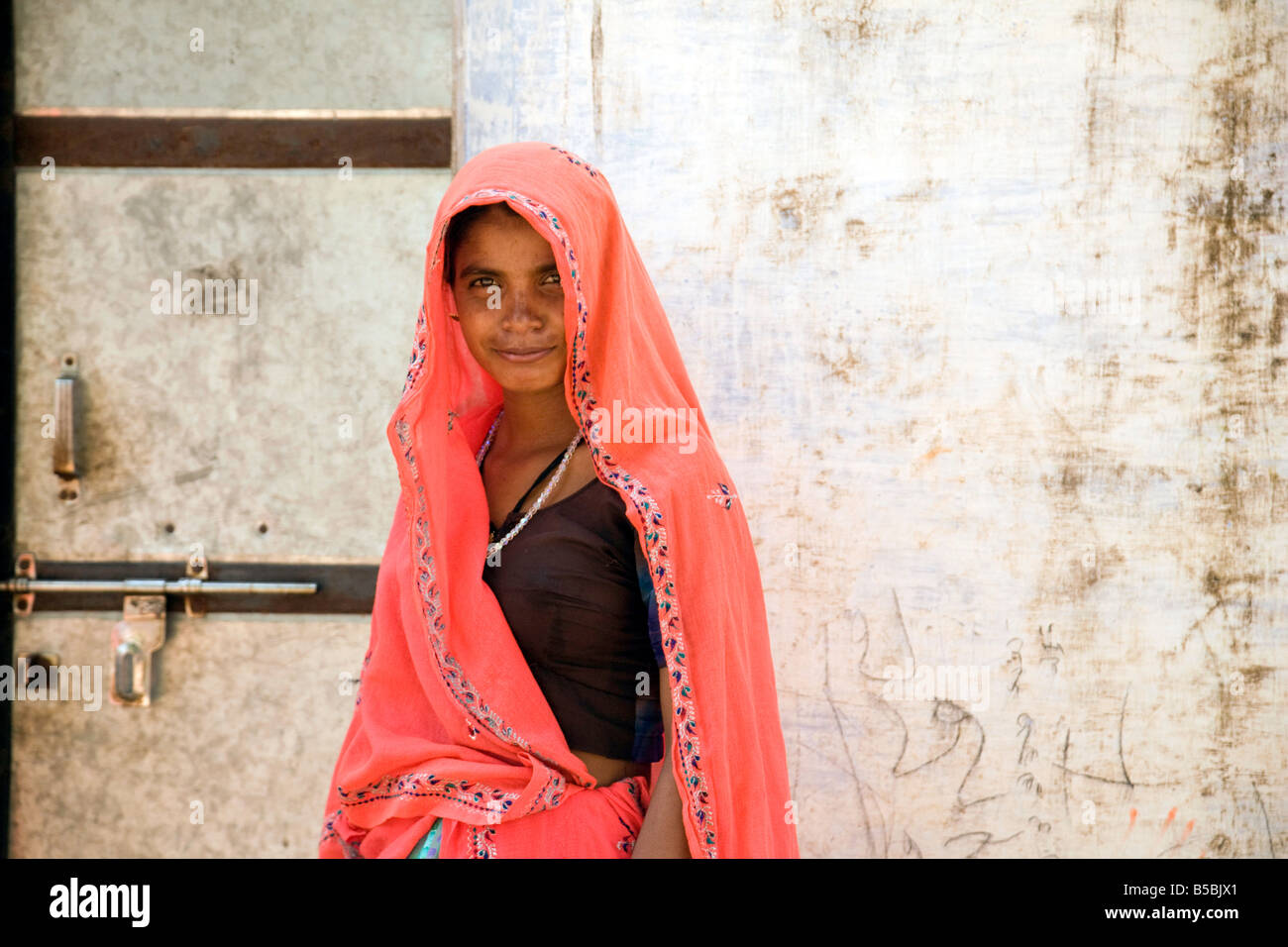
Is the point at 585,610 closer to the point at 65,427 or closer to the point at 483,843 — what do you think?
the point at 483,843

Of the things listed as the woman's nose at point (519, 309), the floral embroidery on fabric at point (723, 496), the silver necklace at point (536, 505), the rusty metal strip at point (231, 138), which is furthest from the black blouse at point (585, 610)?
the rusty metal strip at point (231, 138)

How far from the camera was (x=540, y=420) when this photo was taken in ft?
5.30

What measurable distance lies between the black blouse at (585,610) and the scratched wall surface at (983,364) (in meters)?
0.84

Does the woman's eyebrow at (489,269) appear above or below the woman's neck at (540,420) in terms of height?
above

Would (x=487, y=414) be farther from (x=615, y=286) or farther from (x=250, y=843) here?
(x=250, y=843)

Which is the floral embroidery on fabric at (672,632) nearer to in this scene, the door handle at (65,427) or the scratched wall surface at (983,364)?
the scratched wall surface at (983,364)

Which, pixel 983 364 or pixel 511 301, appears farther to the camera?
pixel 983 364

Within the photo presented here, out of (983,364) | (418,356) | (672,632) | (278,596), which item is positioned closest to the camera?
(672,632)

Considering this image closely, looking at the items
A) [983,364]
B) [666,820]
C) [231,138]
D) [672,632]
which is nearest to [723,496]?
[672,632]

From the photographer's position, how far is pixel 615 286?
152cm

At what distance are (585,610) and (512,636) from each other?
0.36 ft

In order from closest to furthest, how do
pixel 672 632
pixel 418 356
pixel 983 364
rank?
pixel 672 632, pixel 418 356, pixel 983 364

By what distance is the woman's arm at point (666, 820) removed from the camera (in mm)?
1453
